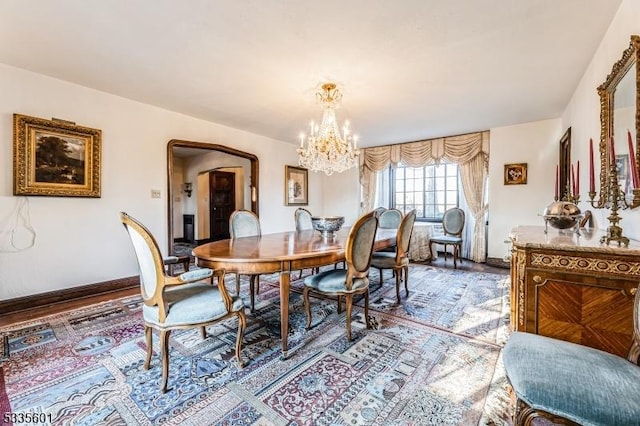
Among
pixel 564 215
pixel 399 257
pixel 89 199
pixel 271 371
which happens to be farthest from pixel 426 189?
pixel 89 199

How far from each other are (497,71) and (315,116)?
7.43 feet

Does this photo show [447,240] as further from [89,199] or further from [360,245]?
[89,199]

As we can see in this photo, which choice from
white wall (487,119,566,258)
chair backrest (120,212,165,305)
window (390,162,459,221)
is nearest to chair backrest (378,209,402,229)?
window (390,162,459,221)

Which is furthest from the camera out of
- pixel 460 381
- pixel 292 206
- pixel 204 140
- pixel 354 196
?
pixel 354 196

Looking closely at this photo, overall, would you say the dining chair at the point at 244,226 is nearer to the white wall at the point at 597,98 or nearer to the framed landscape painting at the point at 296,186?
the framed landscape painting at the point at 296,186

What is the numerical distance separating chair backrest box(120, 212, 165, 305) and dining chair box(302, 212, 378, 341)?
1.14 metres

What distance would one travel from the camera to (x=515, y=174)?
15.0ft

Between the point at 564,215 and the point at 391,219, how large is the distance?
280 cm

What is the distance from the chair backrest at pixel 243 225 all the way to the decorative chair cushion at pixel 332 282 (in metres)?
1.08

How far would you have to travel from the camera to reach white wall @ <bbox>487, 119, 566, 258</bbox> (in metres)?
4.33

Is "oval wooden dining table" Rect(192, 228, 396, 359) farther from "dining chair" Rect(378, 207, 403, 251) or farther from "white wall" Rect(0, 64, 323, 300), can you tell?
"dining chair" Rect(378, 207, 403, 251)

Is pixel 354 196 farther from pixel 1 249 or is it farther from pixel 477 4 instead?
pixel 1 249

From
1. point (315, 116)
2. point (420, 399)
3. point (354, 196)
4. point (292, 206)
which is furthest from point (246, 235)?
point (354, 196)

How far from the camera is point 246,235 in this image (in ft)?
10.4
